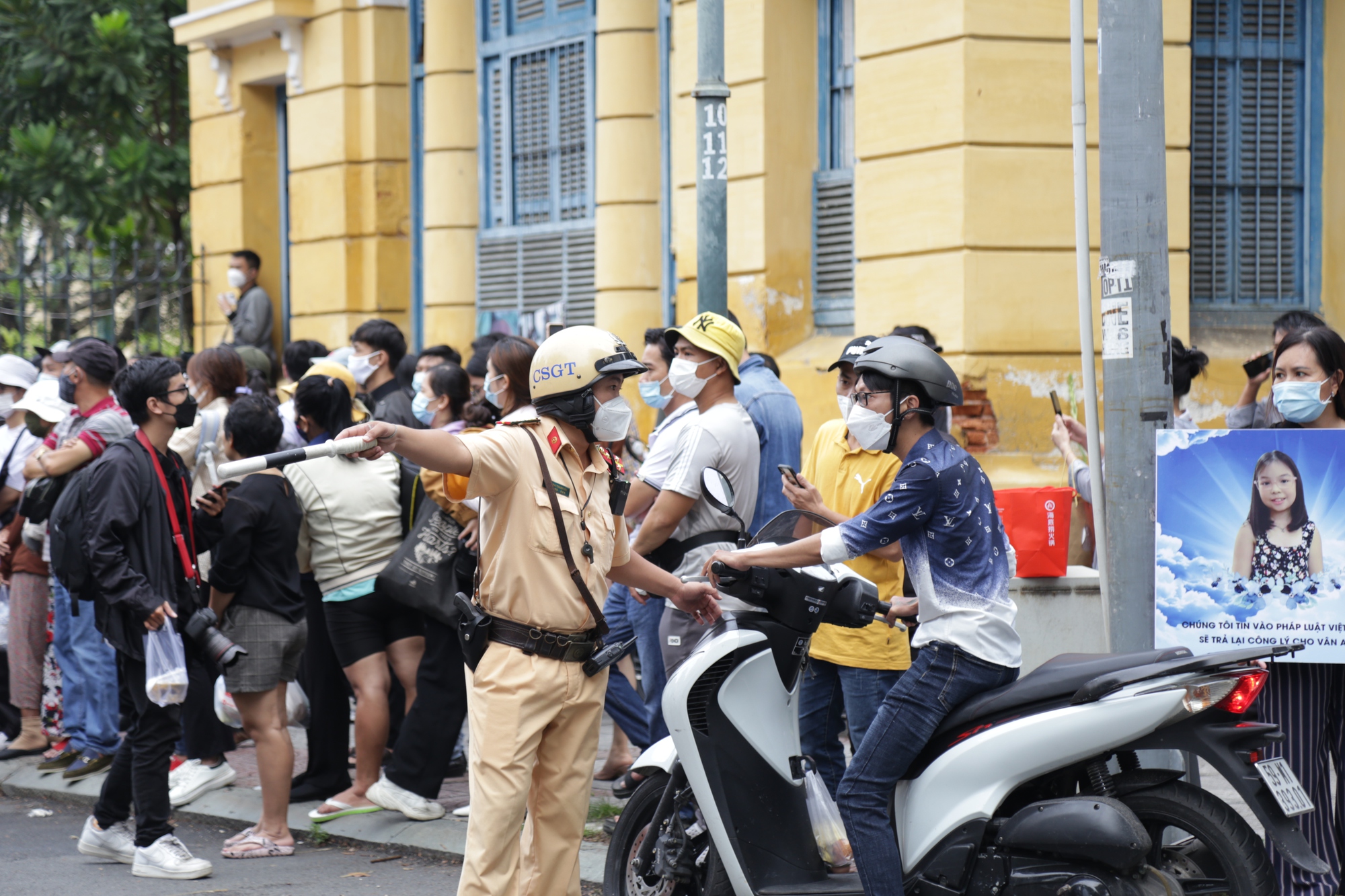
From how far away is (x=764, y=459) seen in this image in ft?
21.4

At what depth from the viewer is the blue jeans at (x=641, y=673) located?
6191 mm

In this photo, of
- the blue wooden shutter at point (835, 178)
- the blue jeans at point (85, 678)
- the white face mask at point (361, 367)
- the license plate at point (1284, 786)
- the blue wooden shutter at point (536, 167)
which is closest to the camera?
the license plate at point (1284, 786)

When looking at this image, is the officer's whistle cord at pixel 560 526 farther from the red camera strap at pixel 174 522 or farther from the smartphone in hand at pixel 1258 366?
the smartphone in hand at pixel 1258 366

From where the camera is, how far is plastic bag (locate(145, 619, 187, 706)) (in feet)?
18.5

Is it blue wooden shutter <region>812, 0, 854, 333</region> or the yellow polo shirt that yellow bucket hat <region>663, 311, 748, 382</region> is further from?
blue wooden shutter <region>812, 0, 854, 333</region>

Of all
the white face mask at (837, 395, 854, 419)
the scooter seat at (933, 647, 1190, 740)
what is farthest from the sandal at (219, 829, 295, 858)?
the scooter seat at (933, 647, 1190, 740)

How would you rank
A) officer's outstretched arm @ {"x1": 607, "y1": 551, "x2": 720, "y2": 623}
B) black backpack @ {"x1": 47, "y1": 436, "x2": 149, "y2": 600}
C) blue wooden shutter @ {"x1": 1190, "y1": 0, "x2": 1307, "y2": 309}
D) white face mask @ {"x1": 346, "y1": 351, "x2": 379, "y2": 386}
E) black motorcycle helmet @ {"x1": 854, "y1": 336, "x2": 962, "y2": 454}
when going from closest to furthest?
black motorcycle helmet @ {"x1": 854, "y1": 336, "x2": 962, "y2": 454}
officer's outstretched arm @ {"x1": 607, "y1": 551, "x2": 720, "y2": 623}
black backpack @ {"x1": 47, "y1": 436, "x2": 149, "y2": 600}
white face mask @ {"x1": 346, "y1": 351, "x2": 379, "y2": 386}
blue wooden shutter @ {"x1": 1190, "y1": 0, "x2": 1307, "y2": 309}

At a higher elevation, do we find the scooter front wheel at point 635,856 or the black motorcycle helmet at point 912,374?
the black motorcycle helmet at point 912,374

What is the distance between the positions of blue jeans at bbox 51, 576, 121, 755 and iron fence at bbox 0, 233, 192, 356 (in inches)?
218

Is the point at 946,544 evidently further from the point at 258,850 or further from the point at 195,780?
the point at 195,780

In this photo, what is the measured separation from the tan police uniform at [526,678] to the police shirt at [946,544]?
76 centimetres

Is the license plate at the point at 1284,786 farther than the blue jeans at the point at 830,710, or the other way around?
the blue jeans at the point at 830,710

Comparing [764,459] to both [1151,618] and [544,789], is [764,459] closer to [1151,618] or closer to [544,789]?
[1151,618]

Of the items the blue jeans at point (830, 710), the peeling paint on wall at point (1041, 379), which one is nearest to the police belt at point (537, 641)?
the blue jeans at point (830, 710)
